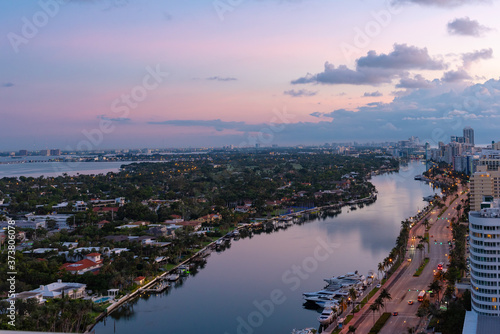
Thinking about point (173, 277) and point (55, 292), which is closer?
point (55, 292)

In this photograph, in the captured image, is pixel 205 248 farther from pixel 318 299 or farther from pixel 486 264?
pixel 486 264

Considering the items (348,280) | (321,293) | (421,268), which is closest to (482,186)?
(421,268)

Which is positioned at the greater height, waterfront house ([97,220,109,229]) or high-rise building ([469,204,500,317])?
high-rise building ([469,204,500,317])

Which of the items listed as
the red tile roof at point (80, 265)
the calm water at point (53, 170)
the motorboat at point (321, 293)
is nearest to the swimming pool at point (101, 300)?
the red tile roof at point (80, 265)

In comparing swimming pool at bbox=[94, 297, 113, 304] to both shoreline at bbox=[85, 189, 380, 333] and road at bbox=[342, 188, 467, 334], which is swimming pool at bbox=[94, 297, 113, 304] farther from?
road at bbox=[342, 188, 467, 334]

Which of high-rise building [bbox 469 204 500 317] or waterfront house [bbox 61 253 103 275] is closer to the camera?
high-rise building [bbox 469 204 500 317]

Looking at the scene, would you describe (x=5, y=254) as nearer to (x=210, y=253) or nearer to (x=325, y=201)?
(x=210, y=253)

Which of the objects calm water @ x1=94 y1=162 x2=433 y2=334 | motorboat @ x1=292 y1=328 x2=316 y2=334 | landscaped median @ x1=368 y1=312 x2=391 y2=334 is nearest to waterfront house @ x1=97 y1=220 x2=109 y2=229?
calm water @ x1=94 y1=162 x2=433 y2=334
